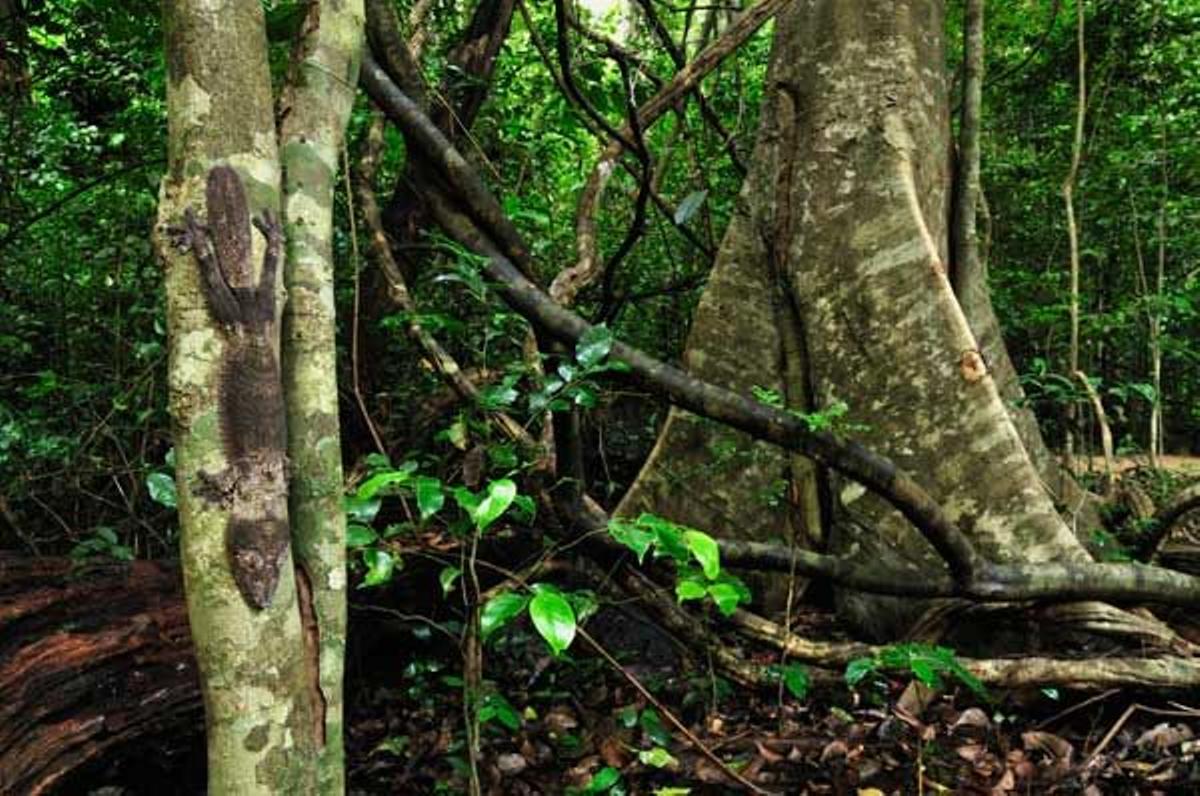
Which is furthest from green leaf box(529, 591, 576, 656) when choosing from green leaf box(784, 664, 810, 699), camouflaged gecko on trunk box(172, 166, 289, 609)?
green leaf box(784, 664, 810, 699)

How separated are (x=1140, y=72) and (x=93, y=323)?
6555 mm

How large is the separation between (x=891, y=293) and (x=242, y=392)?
9.02ft

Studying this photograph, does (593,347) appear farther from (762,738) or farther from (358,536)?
(762,738)

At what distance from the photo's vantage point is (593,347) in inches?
86.8

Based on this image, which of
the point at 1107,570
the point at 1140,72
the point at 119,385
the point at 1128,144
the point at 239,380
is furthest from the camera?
the point at 1128,144

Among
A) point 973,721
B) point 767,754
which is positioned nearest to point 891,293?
point 973,721

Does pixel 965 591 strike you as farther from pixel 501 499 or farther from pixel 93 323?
pixel 93 323

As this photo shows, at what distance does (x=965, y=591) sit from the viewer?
2787 mm

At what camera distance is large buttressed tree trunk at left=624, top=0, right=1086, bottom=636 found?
321 cm

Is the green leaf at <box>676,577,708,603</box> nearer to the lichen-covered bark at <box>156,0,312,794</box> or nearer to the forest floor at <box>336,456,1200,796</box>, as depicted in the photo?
the forest floor at <box>336,456,1200,796</box>

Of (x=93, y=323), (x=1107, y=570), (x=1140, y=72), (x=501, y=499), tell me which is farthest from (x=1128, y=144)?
(x=93, y=323)

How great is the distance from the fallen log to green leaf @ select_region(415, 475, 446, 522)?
3.59 ft

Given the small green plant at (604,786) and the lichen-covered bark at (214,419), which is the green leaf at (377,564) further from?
the small green plant at (604,786)

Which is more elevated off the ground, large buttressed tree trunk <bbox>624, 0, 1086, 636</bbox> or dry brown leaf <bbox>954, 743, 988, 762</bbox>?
large buttressed tree trunk <bbox>624, 0, 1086, 636</bbox>
